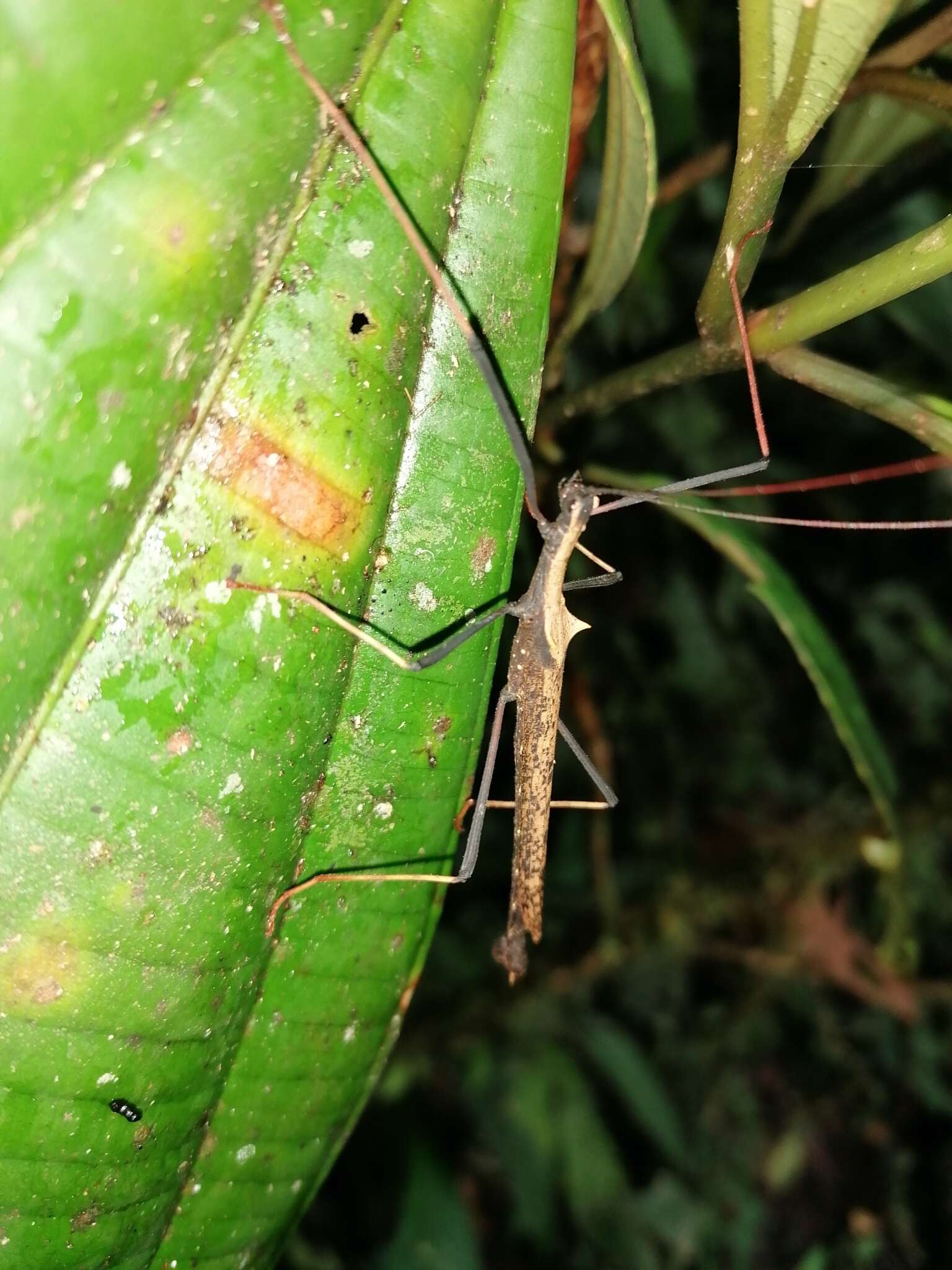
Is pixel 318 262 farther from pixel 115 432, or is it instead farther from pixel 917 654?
pixel 917 654

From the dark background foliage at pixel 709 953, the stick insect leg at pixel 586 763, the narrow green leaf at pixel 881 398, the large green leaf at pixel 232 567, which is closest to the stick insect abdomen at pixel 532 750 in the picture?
the stick insect leg at pixel 586 763

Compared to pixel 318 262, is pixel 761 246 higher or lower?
lower

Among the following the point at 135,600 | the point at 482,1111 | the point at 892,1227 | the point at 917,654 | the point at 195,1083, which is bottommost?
the point at 892,1227

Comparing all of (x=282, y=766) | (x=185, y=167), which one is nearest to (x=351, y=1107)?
(x=282, y=766)

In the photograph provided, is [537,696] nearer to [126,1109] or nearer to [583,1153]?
[126,1109]

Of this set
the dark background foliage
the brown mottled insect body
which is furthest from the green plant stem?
the dark background foliage

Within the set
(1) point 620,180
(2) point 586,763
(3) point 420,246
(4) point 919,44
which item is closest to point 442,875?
(2) point 586,763

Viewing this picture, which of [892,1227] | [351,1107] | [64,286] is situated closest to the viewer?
[64,286]
